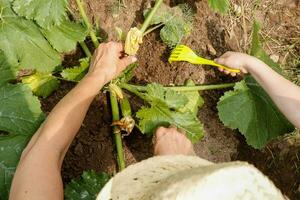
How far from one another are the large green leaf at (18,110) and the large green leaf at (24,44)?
0.59 feet

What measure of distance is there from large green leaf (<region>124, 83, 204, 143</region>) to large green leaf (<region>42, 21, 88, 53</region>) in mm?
485

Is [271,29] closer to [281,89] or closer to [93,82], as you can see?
[281,89]

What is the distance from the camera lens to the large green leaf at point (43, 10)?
8.86ft

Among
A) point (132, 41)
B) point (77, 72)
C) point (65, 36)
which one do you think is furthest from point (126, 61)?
point (65, 36)

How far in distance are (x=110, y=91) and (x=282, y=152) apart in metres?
1.28

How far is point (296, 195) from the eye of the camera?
3314mm

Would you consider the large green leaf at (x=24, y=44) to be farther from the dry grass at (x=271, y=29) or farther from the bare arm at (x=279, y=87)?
the dry grass at (x=271, y=29)

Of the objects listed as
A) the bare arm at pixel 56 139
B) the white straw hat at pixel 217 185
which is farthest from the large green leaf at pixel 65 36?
the white straw hat at pixel 217 185

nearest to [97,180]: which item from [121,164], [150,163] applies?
[121,164]

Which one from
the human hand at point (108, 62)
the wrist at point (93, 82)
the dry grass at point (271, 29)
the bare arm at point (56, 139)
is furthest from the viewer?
the dry grass at point (271, 29)

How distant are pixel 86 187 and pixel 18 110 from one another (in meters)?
0.55

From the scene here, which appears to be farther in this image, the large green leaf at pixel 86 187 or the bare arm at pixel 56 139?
the large green leaf at pixel 86 187

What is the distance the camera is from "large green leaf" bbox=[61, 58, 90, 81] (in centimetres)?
281

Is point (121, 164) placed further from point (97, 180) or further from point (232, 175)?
point (232, 175)
